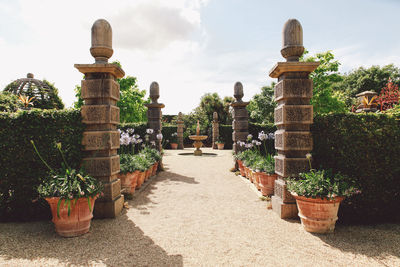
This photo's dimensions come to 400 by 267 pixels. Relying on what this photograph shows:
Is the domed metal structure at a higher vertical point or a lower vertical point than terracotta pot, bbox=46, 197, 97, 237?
higher

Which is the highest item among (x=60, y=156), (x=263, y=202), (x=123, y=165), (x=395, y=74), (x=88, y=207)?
(x=395, y=74)

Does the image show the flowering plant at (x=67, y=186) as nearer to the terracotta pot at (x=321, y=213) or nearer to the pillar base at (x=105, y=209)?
the pillar base at (x=105, y=209)

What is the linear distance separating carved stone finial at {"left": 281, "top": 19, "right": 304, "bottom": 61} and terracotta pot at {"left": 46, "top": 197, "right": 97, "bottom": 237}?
4.50 metres

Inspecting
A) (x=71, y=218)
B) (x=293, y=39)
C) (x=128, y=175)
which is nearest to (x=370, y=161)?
(x=293, y=39)

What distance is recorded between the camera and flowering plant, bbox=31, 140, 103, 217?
11.8 feet

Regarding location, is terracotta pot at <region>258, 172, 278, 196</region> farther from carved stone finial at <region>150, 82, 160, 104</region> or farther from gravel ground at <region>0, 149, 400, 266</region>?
carved stone finial at <region>150, 82, 160, 104</region>

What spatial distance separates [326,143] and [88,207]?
172 inches

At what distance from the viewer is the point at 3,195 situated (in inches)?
161

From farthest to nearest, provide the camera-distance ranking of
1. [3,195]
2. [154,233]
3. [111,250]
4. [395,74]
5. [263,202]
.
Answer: [395,74] → [263,202] → [3,195] → [154,233] → [111,250]

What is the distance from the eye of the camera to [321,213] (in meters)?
3.70

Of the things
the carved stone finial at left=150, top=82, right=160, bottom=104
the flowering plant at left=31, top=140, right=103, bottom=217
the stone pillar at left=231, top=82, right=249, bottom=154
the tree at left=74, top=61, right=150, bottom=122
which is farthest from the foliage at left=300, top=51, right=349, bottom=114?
the tree at left=74, top=61, right=150, bottom=122

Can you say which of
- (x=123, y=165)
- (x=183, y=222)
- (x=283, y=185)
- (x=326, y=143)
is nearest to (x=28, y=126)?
(x=123, y=165)

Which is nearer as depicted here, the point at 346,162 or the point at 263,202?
the point at 346,162

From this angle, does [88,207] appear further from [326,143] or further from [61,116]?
[326,143]
